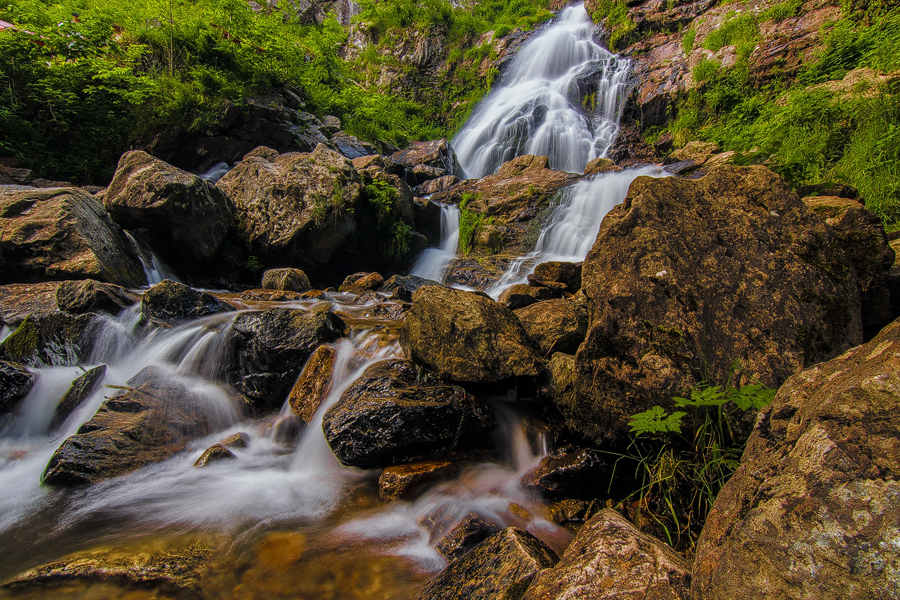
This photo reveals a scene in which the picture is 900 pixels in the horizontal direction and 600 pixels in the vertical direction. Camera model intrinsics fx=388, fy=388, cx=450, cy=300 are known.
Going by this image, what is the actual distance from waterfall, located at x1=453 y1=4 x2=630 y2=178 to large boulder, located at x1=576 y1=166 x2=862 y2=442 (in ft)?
42.5

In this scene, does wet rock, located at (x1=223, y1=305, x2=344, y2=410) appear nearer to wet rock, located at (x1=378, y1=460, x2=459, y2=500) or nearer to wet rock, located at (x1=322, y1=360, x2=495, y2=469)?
wet rock, located at (x1=322, y1=360, x2=495, y2=469)

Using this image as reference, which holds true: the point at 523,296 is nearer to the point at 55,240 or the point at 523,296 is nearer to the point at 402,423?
the point at 402,423

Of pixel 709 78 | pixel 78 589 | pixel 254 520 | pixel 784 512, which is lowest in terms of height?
pixel 254 520

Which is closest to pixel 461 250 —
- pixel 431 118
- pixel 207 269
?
pixel 207 269

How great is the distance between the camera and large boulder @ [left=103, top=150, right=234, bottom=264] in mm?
7184

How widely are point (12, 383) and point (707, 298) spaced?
6.31 meters

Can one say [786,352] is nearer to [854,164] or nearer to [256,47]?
[854,164]

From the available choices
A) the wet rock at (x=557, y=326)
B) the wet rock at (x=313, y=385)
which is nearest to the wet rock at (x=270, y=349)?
the wet rock at (x=313, y=385)

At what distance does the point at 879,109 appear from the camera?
5914mm

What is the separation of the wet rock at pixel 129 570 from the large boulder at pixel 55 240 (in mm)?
5235

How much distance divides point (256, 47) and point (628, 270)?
14.4m

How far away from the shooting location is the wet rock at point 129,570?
7.15 ft

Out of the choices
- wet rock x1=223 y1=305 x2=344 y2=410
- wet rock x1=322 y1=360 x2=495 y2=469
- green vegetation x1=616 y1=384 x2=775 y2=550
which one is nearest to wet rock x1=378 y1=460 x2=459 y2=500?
wet rock x1=322 y1=360 x2=495 y2=469

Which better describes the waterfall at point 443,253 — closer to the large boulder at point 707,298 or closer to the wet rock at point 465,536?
the large boulder at point 707,298
